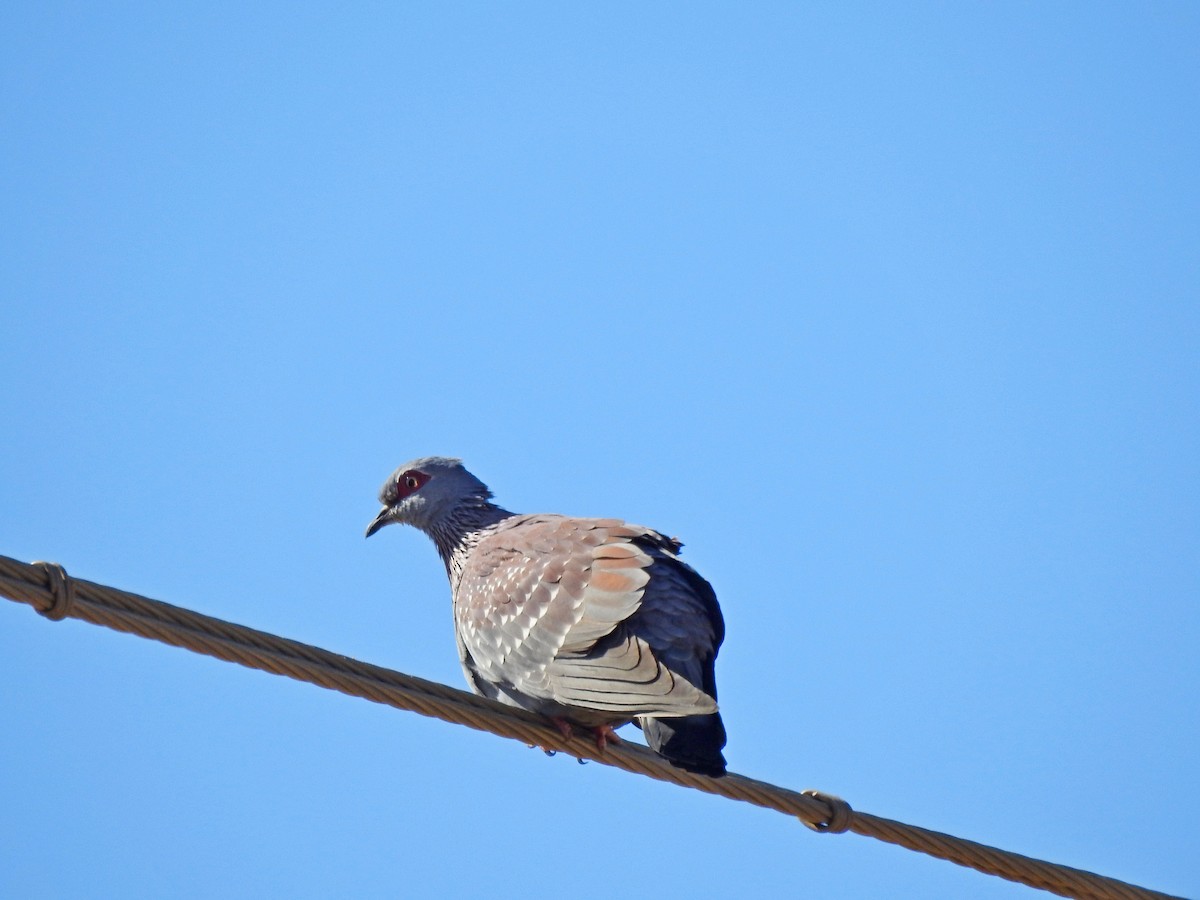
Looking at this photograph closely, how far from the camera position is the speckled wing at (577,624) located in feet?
18.3

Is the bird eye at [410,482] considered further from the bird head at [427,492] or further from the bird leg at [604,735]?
the bird leg at [604,735]

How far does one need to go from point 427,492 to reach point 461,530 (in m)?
0.50

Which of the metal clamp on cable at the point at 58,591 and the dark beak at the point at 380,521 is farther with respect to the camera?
the dark beak at the point at 380,521

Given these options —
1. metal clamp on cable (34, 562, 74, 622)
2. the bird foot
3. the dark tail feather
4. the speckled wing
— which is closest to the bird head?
the speckled wing

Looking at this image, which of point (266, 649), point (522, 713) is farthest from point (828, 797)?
point (266, 649)

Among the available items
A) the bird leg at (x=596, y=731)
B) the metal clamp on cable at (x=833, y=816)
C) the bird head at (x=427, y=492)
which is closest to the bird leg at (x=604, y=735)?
the bird leg at (x=596, y=731)

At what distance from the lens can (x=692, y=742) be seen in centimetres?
511

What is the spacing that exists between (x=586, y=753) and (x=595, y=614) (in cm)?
68

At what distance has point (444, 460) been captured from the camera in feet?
27.2

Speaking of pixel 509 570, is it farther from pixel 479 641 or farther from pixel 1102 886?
pixel 1102 886

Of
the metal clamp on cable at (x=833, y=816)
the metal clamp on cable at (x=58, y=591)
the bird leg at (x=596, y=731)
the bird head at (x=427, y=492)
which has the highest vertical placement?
the bird head at (x=427, y=492)

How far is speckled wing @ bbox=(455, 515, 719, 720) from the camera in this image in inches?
220

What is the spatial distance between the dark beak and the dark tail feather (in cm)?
352

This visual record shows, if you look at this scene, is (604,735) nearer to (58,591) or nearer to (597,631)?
(597,631)
